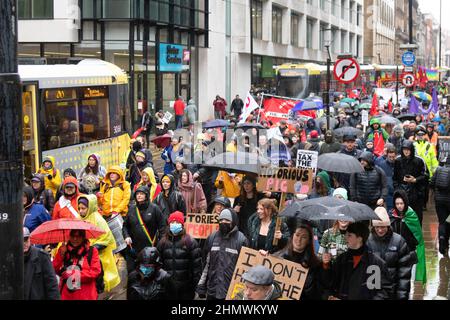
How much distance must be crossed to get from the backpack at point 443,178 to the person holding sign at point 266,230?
174 inches

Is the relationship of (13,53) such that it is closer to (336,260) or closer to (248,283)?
(248,283)

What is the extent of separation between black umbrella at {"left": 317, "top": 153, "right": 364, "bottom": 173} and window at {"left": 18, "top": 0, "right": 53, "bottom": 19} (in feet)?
77.5

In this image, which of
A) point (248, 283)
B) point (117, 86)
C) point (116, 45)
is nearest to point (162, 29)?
point (116, 45)

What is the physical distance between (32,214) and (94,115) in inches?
400

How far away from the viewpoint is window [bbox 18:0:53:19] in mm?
34438

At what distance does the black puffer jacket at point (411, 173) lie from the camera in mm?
14281

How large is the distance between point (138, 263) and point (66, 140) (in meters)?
10.8

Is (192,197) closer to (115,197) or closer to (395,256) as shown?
(115,197)

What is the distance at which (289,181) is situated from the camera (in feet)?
35.7

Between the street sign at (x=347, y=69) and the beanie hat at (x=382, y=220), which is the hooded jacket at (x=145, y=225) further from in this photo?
the street sign at (x=347, y=69)

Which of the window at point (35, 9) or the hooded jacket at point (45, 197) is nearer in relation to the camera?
the hooded jacket at point (45, 197)

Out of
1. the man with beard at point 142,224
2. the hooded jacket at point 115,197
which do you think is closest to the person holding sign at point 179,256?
the man with beard at point 142,224

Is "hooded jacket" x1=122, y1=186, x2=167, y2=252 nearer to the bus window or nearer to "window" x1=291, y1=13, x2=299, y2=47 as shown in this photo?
the bus window

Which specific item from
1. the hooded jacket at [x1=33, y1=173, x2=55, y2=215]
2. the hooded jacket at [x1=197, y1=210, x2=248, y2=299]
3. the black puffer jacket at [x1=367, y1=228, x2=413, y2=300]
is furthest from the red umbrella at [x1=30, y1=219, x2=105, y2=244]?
the hooded jacket at [x1=33, y1=173, x2=55, y2=215]
